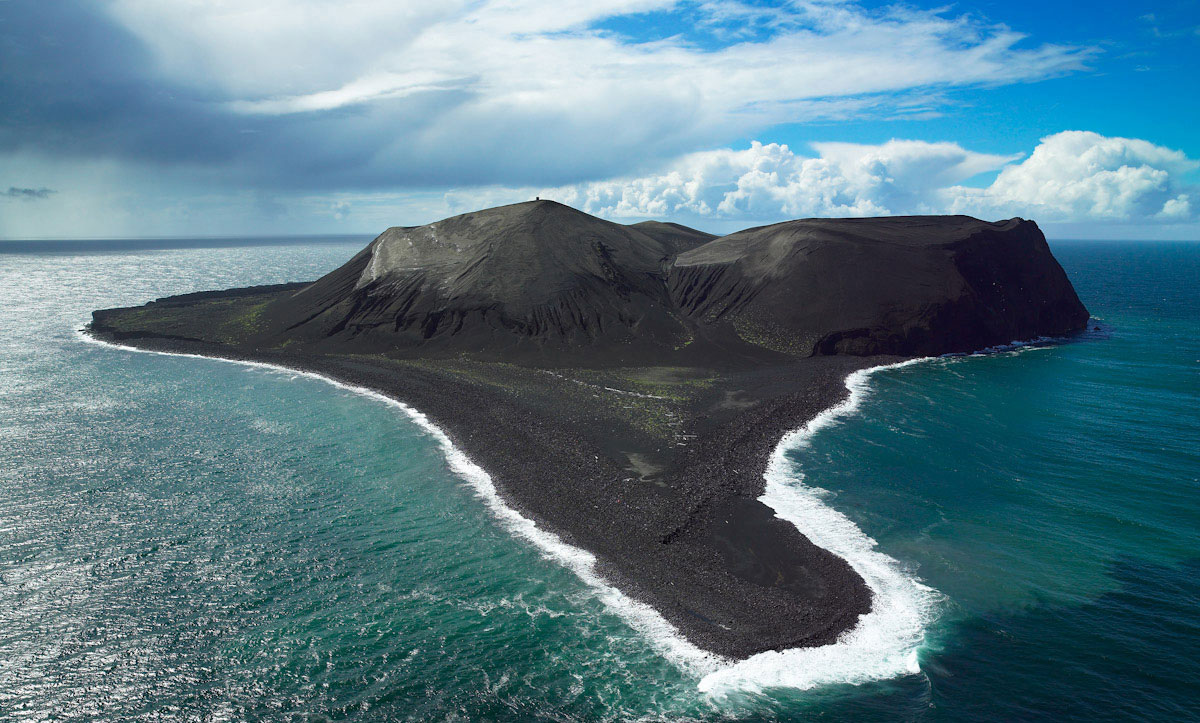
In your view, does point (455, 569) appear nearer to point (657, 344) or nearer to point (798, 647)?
point (798, 647)

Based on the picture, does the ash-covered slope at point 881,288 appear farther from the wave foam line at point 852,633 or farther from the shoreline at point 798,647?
the wave foam line at point 852,633

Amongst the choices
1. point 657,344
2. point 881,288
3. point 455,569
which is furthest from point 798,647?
point 881,288

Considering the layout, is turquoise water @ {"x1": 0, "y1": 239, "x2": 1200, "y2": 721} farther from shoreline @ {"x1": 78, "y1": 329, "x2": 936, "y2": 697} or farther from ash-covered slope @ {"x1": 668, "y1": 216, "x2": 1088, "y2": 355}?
ash-covered slope @ {"x1": 668, "y1": 216, "x2": 1088, "y2": 355}

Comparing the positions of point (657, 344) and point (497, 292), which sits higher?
point (497, 292)

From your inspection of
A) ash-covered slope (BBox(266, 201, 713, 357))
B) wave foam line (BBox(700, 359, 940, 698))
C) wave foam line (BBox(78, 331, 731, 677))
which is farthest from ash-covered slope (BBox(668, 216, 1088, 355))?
wave foam line (BBox(78, 331, 731, 677))

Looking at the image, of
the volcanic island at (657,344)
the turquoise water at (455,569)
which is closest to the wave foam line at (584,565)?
the turquoise water at (455,569)

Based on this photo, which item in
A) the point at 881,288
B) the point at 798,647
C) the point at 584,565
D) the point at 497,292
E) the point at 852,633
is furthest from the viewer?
the point at 497,292
